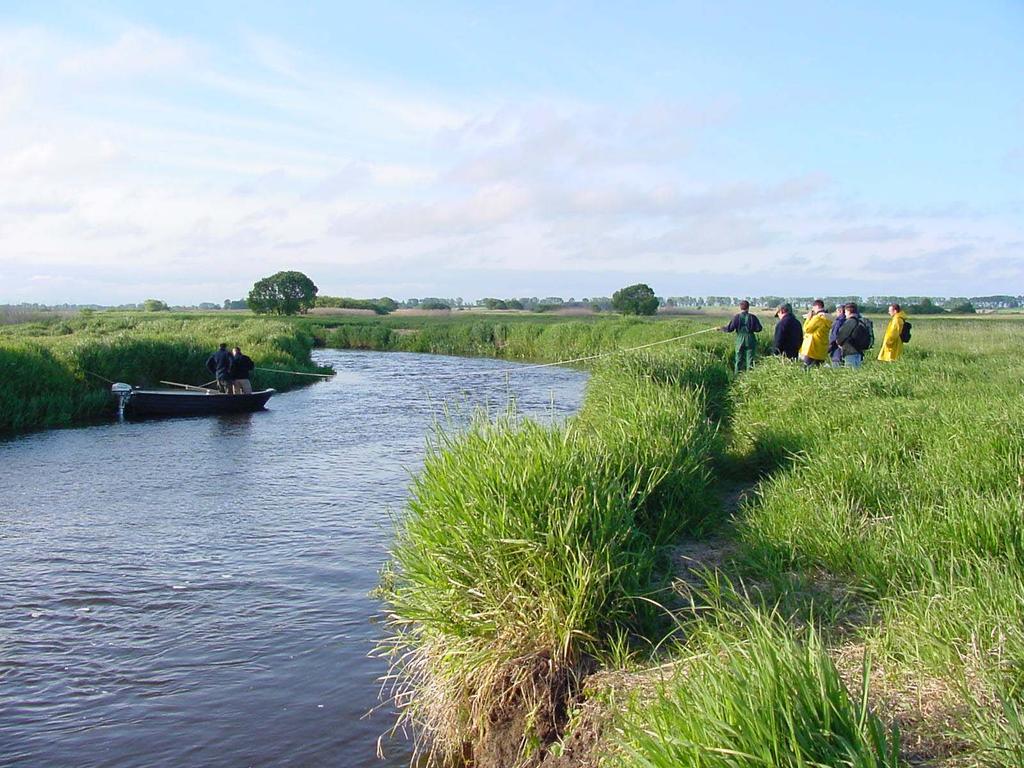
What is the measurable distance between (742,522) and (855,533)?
1214 millimetres

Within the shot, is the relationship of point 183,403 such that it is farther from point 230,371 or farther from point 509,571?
point 509,571

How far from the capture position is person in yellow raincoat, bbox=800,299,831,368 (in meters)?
16.2

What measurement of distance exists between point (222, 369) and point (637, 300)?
62.6m

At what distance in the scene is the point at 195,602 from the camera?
9281mm

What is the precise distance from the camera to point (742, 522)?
7.59 meters

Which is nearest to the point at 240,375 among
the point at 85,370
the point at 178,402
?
the point at 178,402

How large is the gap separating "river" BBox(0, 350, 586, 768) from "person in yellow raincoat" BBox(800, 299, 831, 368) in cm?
786

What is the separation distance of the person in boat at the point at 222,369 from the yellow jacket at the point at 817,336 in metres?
17.0

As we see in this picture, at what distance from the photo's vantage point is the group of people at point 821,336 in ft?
53.4

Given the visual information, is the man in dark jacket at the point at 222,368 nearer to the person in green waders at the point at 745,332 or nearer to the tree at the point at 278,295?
the person in green waders at the point at 745,332

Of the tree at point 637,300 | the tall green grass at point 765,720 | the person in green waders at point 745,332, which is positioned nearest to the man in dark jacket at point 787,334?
the person in green waders at point 745,332

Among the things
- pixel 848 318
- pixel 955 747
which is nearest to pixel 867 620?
pixel 955 747

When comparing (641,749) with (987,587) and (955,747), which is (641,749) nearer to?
(955,747)

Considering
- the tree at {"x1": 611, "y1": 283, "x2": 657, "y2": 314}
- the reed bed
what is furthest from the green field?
the tree at {"x1": 611, "y1": 283, "x2": 657, "y2": 314}
